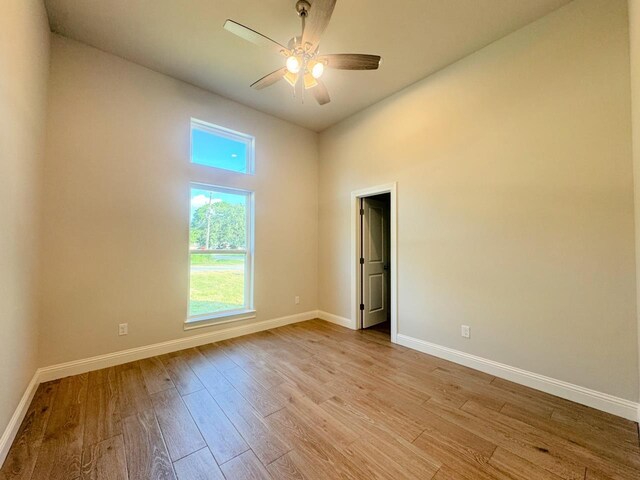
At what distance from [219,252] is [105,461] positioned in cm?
238

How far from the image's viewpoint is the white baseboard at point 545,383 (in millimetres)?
1940

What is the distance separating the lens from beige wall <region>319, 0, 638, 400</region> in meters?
2.00

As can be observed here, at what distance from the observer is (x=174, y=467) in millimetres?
1474

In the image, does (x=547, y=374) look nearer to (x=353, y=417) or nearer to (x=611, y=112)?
(x=353, y=417)

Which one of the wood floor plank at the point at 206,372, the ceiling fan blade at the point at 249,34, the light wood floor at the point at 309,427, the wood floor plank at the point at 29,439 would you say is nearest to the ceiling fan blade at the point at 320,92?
the ceiling fan blade at the point at 249,34

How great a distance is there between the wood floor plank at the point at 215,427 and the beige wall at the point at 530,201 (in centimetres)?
232

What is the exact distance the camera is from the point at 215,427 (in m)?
1.81

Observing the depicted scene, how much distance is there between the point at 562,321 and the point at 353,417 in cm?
193

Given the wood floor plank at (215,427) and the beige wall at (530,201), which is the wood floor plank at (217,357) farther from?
the beige wall at (530,201)

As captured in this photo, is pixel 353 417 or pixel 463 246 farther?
pixel 463 246

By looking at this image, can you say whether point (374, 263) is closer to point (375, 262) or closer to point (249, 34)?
point (375, 262)

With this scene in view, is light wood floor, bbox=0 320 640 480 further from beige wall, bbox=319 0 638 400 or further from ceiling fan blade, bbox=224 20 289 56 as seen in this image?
ceiling fan blade, bbox=224 20 289 56

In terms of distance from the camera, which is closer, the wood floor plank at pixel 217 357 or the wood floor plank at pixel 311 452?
the wood floor plank at pixel 311 452

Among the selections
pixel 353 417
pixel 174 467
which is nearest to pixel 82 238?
pixel 174 467
